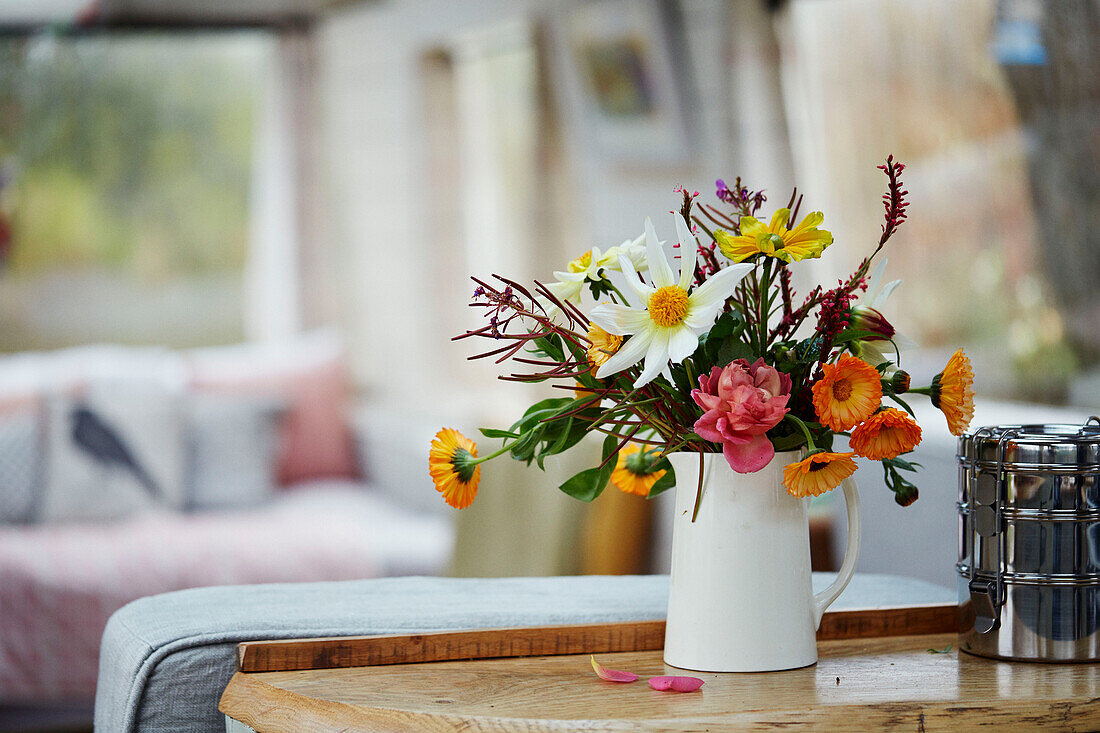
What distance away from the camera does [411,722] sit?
68 centimetres

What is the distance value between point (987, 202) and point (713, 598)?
1731mm

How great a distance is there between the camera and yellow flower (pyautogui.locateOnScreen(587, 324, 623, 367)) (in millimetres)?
790

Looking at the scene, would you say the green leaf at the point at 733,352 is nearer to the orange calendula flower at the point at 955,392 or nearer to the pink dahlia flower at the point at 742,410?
the pink dahlia flower at the point at 742,410

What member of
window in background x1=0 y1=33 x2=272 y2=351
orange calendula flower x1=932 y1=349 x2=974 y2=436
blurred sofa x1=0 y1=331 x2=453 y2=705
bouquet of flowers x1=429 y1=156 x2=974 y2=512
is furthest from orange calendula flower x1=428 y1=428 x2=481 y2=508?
window in background x1=0 y1=33 x2=272 y2=351

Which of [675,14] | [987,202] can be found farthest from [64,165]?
[987,202]

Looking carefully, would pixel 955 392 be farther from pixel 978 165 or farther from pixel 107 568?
pixel 107 568

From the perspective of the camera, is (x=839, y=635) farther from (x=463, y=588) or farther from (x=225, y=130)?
(x=225, y=130)

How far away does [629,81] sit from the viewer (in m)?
3.36

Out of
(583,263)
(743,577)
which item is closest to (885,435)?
(743,577)

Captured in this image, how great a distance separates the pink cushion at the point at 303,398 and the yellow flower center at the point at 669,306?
3.24 metres

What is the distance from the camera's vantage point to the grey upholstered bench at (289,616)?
83 cm

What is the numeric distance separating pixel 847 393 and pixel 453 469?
0.28 meters

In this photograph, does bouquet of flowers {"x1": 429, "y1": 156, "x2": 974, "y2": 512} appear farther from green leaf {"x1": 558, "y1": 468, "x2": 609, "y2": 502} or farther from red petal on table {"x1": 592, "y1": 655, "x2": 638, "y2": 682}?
red petal on table {"x1": 592, "y1": 655, "x2": 638, "y2": 682}

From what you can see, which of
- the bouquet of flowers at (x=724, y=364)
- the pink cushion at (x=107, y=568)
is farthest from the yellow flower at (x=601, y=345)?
the pink cushion at (x=107, y=568)
